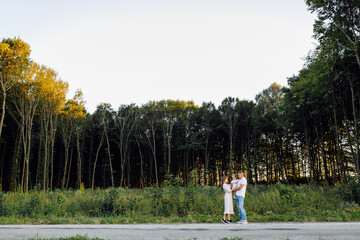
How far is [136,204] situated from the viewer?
12664mm

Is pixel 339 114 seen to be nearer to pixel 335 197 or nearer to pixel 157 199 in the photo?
pixel 335 197

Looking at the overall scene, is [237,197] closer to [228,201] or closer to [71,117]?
[228,201]

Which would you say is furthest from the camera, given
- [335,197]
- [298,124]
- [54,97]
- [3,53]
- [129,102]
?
[129,102]

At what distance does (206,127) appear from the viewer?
44.3 m

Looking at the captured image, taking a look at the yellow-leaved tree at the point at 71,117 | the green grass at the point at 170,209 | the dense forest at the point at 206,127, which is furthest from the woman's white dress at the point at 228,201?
the yellow-leaved tree at the point at 71,117

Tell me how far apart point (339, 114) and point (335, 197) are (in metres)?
16.1

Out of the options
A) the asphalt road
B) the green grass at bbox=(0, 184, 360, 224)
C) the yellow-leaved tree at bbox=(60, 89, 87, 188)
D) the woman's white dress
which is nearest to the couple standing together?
the woman's white dress

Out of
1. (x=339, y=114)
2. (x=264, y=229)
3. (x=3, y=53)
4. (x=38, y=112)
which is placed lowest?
(x=264, y=229)

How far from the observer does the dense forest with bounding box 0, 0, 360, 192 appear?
23.1 m

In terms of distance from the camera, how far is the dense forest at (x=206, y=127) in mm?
23109

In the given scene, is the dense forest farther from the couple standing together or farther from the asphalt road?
the asphalt road

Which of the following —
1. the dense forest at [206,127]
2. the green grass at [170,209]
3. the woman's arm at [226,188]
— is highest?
the dense forest at [206,127]

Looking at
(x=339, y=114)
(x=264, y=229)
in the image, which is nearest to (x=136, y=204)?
(x=264, y=229)

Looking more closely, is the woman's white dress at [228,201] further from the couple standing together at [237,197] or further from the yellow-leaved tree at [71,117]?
the yellow-leaved tree at [71,117]
